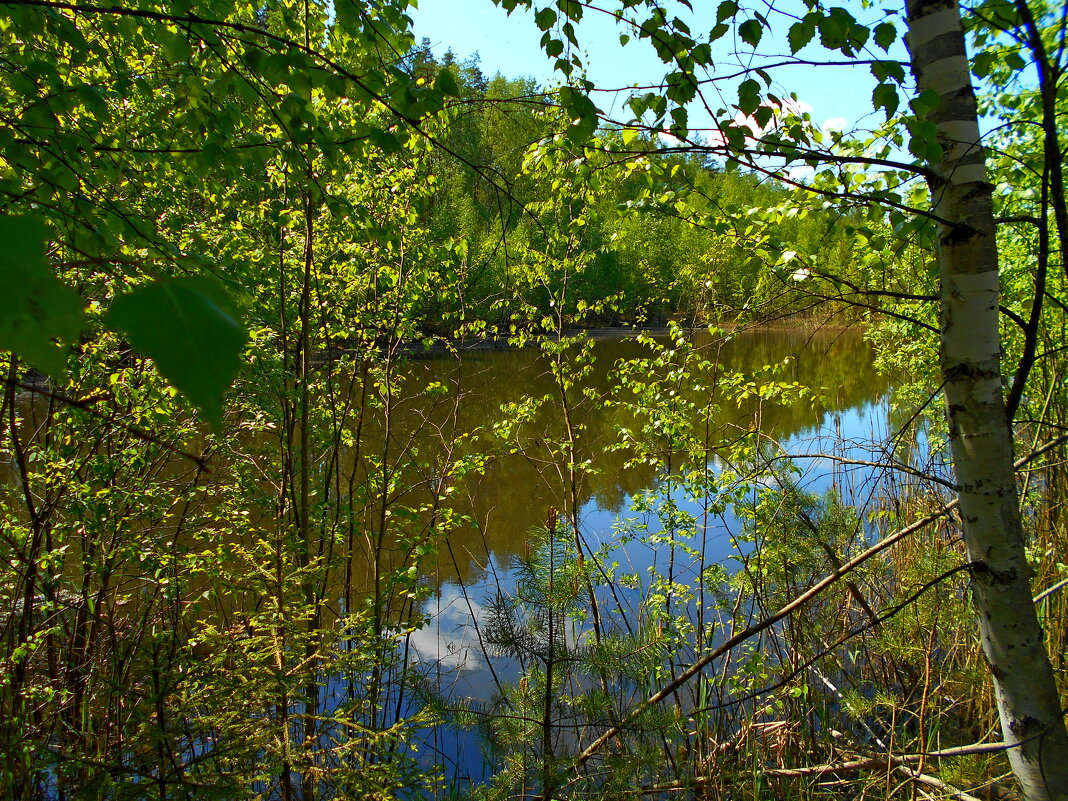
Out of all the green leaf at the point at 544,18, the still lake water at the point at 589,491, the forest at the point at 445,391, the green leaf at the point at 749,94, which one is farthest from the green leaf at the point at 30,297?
the still lake water at the point at 589,491

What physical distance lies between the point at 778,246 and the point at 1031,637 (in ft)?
5.46

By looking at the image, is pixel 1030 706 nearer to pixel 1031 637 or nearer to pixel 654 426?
pixel 1031 637

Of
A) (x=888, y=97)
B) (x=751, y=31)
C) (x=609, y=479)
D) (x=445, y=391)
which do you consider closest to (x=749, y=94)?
(x=751, y=31)

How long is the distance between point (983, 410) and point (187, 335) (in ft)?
5.61

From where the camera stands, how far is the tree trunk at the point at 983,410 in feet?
5.04

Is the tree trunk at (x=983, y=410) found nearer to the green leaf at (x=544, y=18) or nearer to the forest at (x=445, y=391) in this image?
the forest at (x=445, y=391)

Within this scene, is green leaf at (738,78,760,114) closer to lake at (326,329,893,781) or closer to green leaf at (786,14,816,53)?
green leaf at (786,14,816,53)

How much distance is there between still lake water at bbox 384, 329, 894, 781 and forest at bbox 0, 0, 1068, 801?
0.14m

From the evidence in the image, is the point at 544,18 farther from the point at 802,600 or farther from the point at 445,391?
the point at 445,391

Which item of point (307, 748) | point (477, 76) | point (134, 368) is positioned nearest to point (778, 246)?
point (307, 748)

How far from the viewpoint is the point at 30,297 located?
0.45 m

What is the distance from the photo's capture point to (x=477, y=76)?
17188 millimetres

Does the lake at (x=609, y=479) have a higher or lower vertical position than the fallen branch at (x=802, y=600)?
higher

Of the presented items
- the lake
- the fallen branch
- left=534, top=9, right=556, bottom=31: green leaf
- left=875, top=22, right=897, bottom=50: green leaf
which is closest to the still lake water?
the lake
